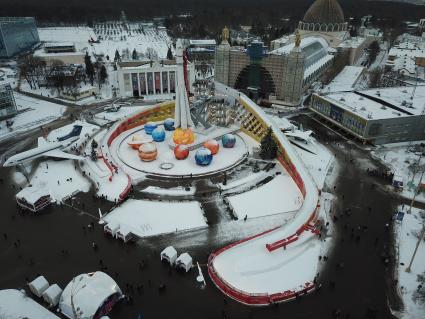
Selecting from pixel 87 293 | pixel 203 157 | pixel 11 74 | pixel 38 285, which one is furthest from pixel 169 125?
pixel 11 74

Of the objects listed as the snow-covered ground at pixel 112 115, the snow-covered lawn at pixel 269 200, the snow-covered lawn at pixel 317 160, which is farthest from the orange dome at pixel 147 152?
the snow-covered lawn at pixel 317 160

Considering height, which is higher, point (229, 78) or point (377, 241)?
point (229, 78)

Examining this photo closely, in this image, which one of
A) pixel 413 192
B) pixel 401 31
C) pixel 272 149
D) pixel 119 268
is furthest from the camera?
pixel 401 31

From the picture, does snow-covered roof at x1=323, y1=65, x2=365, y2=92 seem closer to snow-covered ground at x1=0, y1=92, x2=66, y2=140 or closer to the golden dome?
the golden dome

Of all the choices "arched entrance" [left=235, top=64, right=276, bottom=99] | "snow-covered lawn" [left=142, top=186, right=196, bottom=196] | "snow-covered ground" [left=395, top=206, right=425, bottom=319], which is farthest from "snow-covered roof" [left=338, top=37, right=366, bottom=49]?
"snow-covered lawn" [left=142, top=186, right=196, bottom=196]

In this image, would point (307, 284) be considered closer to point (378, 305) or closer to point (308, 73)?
point (378, 305)

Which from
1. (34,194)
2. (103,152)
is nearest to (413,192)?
(103,152)

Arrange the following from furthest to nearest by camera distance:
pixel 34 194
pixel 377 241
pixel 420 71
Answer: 1. pixel 420 71
2. pixel 34 194
3. pixel 377 241

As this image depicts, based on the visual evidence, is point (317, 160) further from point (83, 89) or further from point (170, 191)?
point (83, 89)
